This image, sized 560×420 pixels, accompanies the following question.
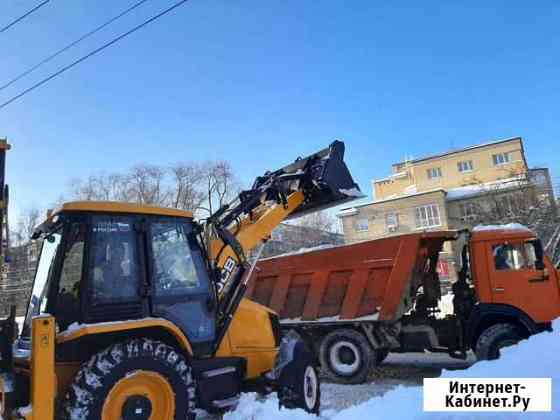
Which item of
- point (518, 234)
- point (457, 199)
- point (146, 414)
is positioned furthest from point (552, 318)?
point (457, 199)

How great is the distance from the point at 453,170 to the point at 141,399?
44.8 meters

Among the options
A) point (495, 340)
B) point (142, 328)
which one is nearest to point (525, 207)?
point (495, 340)

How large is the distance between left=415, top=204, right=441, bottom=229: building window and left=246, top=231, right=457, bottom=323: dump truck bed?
103ft

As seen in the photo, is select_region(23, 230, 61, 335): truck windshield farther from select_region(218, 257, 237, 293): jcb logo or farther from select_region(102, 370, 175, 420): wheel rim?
select_region(218, 257, 237, 293): jcb logo

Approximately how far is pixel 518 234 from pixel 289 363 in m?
4.42

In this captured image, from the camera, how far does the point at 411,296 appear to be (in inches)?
334

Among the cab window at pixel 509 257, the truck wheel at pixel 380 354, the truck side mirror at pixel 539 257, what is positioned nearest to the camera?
the truck side mirror at pixel 539 257

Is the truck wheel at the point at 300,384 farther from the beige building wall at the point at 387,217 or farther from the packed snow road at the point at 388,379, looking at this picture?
the beige building wall at the point at 387,217

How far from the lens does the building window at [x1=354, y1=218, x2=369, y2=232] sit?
4284 centimetres

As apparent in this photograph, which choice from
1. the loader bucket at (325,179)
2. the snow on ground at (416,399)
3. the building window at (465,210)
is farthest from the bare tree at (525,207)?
the loader bucket at (325,179)

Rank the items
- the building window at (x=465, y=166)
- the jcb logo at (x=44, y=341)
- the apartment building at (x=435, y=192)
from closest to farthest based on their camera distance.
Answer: the jcb logo at (x=44, y=341), the apartment building at (x=435, y=192), the building window at (x=465, y=166)

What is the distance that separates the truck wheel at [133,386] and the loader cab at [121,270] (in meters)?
0.42

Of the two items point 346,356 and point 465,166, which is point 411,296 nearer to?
point 346,356

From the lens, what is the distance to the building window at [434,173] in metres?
46.1
